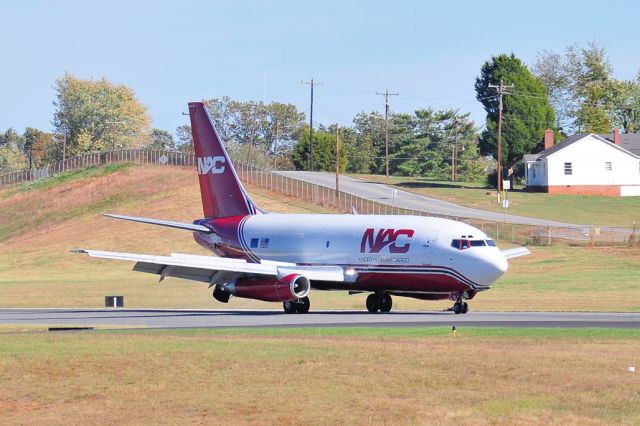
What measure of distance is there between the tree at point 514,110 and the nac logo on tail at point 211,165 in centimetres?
9380

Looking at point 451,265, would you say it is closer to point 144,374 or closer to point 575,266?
point 144,374

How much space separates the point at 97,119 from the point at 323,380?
176 m

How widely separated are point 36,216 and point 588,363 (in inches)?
4019

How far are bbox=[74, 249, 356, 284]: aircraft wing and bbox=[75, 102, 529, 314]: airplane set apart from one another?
39 millimetres

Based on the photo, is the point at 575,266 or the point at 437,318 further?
the point at 575,266

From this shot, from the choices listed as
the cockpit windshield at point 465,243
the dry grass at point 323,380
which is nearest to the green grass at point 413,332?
the dry grass at point 323,380

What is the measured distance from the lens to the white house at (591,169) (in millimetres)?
141250

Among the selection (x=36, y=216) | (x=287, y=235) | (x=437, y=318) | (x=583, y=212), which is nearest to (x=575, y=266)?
(x=287, y=235)

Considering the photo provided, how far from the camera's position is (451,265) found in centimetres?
4541

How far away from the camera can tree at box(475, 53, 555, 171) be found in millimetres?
150000

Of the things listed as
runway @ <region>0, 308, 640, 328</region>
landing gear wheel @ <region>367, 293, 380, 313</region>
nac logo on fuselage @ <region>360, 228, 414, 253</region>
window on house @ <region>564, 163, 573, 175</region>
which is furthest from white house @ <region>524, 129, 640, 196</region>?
nac logo on fuselage @ <region>360, 228, 414, 253</region>

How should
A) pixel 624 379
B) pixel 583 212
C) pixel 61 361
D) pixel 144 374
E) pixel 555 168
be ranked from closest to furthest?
pixel 624 379
pixel 144 374
pixel 61 361
pixel 583 212
pixel 555 168

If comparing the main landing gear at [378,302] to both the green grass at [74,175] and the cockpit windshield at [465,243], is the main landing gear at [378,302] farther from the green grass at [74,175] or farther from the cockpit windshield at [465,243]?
the green grass at [74,175]

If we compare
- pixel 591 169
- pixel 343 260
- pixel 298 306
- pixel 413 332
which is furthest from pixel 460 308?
pixel 591 169
